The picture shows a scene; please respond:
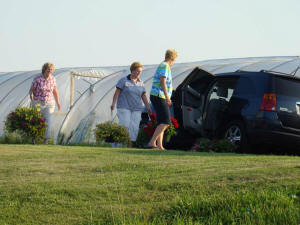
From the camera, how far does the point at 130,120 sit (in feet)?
33.9

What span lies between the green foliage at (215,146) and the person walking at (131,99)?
1344mm

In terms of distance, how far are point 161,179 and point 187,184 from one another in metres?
0.36

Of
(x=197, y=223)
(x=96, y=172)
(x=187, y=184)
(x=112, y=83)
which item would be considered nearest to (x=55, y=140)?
(x=112, y=83)

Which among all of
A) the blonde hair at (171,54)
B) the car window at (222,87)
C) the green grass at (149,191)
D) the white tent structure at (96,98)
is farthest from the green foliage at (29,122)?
the green grass at (149,191)

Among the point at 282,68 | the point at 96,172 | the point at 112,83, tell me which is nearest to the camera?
the point at 96,172

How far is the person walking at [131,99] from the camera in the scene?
10.2 m

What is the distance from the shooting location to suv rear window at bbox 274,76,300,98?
848 centimetres

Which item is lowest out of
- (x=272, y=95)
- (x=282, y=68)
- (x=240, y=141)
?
(x=240, y=141)

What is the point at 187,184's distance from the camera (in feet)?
17.6

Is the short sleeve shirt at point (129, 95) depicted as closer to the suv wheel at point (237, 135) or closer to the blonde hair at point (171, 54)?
the blonde hair at point (171, 54)

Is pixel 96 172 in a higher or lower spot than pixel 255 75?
lower

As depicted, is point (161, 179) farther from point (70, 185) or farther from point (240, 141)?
point (240, 141)

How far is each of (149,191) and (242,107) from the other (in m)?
4.01

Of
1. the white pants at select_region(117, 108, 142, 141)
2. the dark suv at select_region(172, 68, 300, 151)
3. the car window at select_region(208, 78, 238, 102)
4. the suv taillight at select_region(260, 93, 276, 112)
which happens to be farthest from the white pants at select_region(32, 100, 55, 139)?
the suv taillight at select_region(260, 93, 276, 112)
